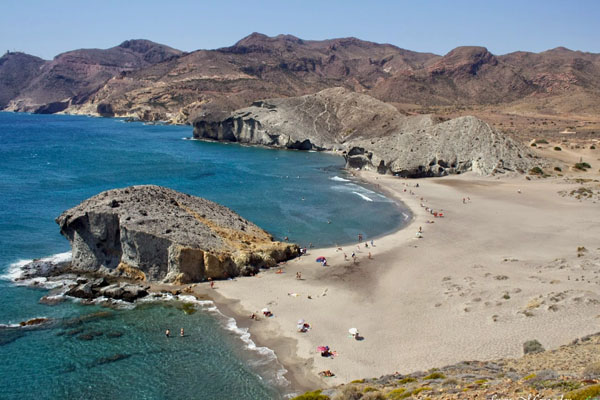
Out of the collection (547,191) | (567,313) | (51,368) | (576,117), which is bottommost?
(51,368)

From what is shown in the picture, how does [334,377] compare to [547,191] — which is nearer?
[334,377]

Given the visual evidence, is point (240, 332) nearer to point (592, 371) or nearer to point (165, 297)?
point (165, 297)

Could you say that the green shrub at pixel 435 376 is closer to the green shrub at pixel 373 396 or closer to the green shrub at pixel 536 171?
the green shrub at pixel 373 396

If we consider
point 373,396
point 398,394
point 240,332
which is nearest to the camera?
point 398,394

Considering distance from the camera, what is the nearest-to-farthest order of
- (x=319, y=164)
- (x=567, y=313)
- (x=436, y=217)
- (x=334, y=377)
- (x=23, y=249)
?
(x=334, y=377) < (x=567, y=313) < (x=23, y=249) < (x=436, y=217) < (x=319, y=164)

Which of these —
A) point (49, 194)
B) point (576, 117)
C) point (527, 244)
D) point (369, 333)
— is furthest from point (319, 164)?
point (576, 117)

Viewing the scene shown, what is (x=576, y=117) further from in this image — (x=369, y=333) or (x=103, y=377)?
(x=103, y=377)

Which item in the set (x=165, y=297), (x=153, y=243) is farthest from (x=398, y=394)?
(x=153, y=243)

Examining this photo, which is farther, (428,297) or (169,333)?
(428,297)
